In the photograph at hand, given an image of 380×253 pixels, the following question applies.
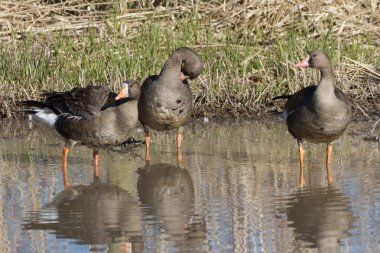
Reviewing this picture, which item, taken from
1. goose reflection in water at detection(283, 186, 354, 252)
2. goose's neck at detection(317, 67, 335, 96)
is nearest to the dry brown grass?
goose's neck at detection(317, 67, 335, 96)

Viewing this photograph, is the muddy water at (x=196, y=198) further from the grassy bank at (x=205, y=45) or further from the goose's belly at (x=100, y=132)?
the grassy bank at (x=205, y=45)

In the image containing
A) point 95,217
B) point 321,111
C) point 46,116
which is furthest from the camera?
point 46,116

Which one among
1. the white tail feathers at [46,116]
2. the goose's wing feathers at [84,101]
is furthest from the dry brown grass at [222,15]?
the goose's wing feathers at [84,101]

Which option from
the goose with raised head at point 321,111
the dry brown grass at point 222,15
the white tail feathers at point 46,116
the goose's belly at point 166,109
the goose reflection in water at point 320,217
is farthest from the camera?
the dry brown grass at point 222,15

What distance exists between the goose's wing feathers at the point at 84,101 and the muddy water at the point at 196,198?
60cm

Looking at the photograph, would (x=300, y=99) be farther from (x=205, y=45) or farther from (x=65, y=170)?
(x=205, y=45)

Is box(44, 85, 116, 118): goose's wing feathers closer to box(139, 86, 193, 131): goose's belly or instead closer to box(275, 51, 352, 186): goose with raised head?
box(139, 86, 193, 131): goose's belly

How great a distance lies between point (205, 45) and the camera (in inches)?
544

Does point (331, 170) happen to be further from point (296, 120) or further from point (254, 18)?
point (254, 18)

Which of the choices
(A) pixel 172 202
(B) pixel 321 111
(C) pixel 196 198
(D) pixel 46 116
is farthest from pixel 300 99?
(D) pixel 46 116

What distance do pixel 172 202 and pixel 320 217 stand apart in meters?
1.35

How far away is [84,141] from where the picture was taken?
30.4 feet

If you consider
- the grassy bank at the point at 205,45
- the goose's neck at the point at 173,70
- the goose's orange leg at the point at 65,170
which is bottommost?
the goose's orange leg at the point at 65,170

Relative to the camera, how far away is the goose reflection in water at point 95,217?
661 centimetres
